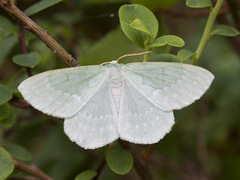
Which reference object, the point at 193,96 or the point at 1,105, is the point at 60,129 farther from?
the point at 193,96

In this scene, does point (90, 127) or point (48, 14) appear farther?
point (48, 14)

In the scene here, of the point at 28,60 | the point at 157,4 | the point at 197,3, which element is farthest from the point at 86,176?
the point at 157,4

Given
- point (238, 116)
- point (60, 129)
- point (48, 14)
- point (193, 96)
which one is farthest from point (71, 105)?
point (238, 116)

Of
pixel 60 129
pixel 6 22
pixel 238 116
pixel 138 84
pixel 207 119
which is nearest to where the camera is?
pixel 138 84

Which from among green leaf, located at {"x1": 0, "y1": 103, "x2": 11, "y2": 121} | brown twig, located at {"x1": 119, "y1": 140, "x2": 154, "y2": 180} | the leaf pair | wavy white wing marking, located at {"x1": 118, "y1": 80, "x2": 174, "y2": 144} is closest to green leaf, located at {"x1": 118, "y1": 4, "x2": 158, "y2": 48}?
the leaf pair

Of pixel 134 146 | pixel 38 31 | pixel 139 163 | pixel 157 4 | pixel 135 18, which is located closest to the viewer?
pixel 38 31

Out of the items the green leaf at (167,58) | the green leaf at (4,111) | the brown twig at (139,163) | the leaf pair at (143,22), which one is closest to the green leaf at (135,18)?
the leaf pair at (143,22)

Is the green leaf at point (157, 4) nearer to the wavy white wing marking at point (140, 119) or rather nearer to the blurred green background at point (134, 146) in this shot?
the blurred green background at point (134, 146)

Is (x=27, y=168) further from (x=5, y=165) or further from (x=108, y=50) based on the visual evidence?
(x=108, y=50)
